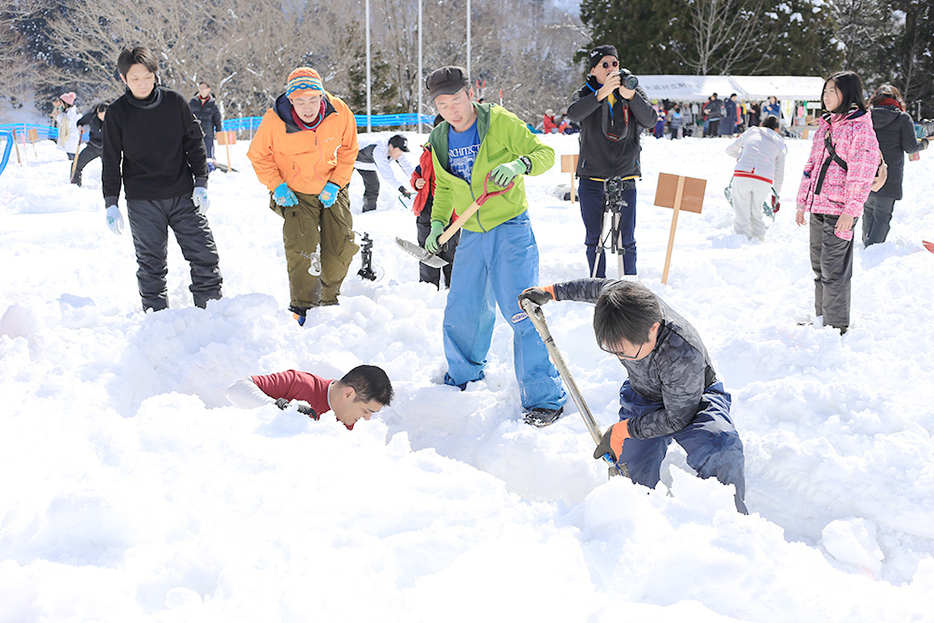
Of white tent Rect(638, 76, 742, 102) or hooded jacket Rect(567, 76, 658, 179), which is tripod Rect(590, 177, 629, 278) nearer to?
hooded jacket Rect(567, 76, 658, 179)

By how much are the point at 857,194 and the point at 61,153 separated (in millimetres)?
19519

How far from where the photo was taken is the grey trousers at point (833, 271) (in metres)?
4.25

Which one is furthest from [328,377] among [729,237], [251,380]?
[729,237]

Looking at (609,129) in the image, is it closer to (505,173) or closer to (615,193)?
(615,193)

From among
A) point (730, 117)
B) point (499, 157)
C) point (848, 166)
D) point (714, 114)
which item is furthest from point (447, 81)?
point (730, 117)

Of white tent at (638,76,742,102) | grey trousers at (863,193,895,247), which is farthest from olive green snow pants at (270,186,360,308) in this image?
white tent at (638,76,742,102)

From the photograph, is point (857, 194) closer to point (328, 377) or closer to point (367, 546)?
point (328, 377)

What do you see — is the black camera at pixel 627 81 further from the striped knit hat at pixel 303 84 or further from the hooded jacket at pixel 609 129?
the striped knit hat at pixel 303 84

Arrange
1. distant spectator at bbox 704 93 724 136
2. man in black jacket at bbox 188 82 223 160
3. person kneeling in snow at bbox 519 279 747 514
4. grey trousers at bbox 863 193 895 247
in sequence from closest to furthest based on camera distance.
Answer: person kneeling in snow at bbox 519 279 747 514, grey trousers at bbox 863 193 895 247, man in black jacket at bbox 188 82 223 160, distant spectator at bbox 704 93 724 136

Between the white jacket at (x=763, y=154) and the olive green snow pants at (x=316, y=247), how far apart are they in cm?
476

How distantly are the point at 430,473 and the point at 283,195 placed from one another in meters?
2.70

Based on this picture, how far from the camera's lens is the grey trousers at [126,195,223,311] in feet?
14.1

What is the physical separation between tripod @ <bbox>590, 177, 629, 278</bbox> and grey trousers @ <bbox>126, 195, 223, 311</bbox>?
2768mm

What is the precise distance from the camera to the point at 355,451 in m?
2.26
